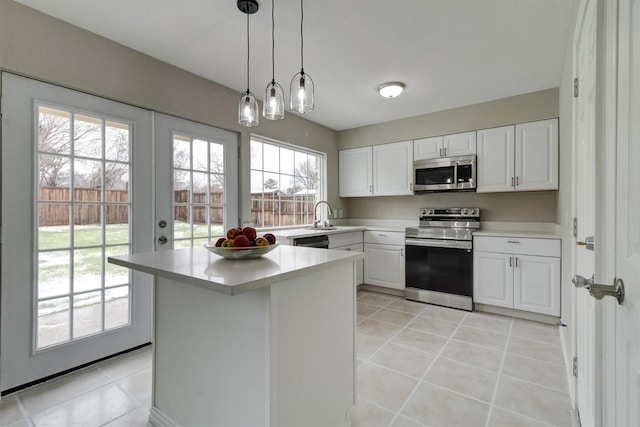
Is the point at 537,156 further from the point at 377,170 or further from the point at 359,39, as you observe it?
the point at 359,39

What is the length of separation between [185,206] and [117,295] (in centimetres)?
89

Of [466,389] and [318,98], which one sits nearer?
[466,389]

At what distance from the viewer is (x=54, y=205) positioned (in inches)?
80.1

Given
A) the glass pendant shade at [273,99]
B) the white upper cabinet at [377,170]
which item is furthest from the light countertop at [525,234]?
the glass pendant shade at [273,99]

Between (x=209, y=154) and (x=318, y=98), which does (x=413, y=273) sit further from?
(x=209, y=154)

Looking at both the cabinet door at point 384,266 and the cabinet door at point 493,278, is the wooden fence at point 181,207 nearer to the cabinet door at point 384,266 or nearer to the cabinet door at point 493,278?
the cabinet door at point 384,266

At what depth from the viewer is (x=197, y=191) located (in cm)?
285

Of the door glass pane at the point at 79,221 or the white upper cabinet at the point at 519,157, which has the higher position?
the white upper cabinet at the point at 519,157

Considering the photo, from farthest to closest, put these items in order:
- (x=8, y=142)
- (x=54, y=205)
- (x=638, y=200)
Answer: (x=54, y=205) → (x=8, y=142) → (x=638, y=200)

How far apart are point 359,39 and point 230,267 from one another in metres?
1.93

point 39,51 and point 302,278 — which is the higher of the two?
point 39,51

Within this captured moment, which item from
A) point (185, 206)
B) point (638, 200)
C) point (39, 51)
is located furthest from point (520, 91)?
point (39, 51)

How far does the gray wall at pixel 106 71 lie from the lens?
1862 mm

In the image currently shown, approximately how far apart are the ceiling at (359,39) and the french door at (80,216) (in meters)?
0.58
